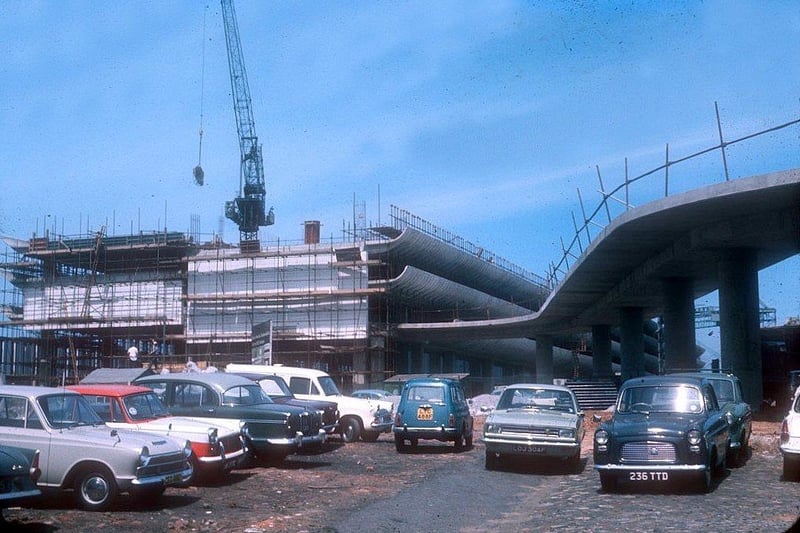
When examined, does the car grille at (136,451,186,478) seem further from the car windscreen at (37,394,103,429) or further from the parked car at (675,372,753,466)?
the parked car at (675,372,753,466)

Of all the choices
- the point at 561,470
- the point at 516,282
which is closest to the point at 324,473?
the point at 561,470

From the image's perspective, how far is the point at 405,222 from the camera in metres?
58.4

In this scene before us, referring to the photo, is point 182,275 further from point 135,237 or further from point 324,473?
point 324,473

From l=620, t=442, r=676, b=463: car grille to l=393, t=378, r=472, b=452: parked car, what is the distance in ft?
26.5

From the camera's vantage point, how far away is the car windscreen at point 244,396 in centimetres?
1633

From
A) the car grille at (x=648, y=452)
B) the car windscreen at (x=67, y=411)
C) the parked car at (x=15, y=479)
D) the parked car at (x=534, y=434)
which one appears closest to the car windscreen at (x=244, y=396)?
the car windscreen at (x=67, y=411)

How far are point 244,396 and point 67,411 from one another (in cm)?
495

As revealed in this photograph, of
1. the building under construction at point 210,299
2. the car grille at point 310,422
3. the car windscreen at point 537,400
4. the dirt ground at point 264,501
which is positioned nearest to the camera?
the dirt ground at point 264,501

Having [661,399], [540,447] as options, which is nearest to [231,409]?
[540,447]

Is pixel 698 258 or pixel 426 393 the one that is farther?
pixel 698 258

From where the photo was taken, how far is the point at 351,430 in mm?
23562

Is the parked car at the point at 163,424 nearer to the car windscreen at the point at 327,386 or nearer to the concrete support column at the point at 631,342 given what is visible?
the car windscreen at the point at 327,386

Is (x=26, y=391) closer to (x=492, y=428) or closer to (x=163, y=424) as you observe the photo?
(x=163, y=424)

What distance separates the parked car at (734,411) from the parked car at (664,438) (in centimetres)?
136
